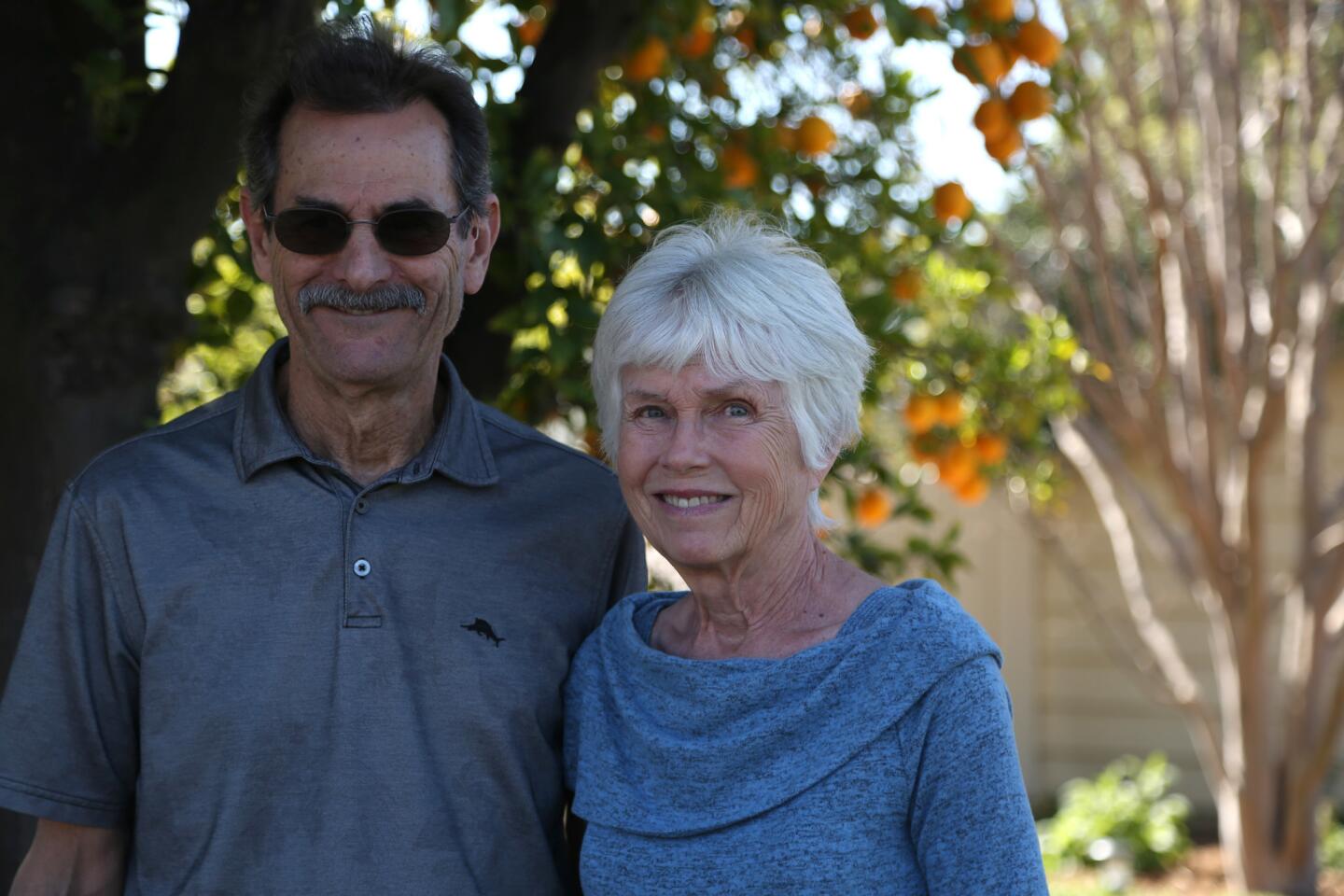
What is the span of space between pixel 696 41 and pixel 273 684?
91.3 inches

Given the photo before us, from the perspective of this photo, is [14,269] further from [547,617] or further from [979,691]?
[979,691]

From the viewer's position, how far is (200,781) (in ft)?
6.72

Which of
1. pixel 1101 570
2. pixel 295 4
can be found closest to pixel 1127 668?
pixel 1101 570

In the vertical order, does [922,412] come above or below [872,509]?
above

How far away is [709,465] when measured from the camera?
2.07m

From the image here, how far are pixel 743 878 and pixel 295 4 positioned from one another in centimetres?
188

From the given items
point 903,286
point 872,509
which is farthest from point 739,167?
point 872,509

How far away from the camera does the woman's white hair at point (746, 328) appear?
2.08m

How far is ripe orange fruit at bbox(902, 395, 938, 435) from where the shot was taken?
406 centimetres

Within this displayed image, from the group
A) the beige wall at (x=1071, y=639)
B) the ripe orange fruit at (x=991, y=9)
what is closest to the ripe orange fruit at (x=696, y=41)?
the ripe orange fruit at (x=991, y=9)

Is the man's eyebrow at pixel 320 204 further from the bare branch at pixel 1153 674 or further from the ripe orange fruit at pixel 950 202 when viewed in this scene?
the bare branch at pixel 1153 674

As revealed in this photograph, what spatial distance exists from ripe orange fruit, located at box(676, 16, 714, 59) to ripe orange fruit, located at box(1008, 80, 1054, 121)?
78 cm

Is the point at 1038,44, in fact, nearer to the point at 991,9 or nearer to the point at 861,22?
the point at 991,9

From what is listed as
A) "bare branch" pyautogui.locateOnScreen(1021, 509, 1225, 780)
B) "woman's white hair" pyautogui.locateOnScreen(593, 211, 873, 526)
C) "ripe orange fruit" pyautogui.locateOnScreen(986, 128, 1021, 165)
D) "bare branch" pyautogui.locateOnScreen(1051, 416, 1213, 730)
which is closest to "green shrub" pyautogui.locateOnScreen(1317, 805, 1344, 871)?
"bare branch" pyautogui.locateOnScreen(1021, 509, 1225, 780)
